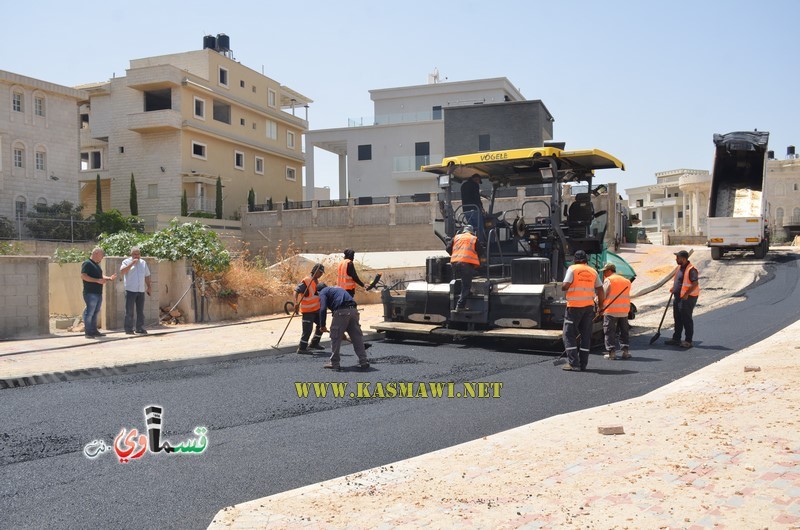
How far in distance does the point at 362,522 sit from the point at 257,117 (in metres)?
43.7

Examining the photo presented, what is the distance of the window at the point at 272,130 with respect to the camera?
4646 cm

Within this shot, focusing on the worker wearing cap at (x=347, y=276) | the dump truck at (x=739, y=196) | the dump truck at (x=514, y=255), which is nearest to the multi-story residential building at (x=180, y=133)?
the dump truck at (x=739, y=196)

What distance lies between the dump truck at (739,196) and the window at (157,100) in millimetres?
28620

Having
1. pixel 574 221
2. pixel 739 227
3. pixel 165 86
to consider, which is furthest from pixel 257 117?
pixel 574 221

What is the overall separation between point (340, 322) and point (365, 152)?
4042 centimetres

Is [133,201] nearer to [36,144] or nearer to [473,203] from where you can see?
[36,144]

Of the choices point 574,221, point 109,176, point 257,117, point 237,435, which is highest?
point 257,117

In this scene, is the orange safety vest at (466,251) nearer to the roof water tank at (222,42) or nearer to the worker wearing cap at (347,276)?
the worker wearing cap at (347,276)

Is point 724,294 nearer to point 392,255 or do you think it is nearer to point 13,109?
point 392,255

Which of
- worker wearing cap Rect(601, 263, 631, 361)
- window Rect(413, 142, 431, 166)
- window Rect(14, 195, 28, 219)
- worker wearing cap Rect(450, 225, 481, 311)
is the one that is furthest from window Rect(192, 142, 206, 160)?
worker wearing cap Rect(601, 263, 631, 361)

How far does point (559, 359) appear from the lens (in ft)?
30.3

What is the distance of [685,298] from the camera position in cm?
1065

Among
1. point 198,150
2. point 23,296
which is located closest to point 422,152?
point 198,150

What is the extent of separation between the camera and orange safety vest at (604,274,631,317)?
958 centimetres
